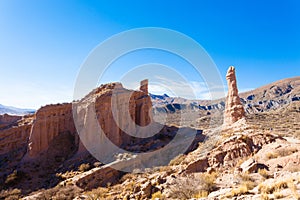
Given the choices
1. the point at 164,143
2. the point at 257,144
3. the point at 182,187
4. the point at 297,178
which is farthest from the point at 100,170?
the point at 297,178

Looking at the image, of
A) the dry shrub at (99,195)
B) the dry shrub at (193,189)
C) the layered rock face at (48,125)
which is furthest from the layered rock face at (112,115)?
the dry shrub at (193,189)

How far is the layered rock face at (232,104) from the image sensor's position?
21688 millimetres

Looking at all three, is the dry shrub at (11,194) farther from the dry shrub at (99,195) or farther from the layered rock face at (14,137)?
the layered rock face at (14,137)

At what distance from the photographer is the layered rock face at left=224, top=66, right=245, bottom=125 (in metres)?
21.7

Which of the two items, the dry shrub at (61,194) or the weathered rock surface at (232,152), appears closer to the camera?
the weathered rock surface at (232,152)

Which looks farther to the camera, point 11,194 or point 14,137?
point 14,137

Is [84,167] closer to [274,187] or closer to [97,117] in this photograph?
[97,117]

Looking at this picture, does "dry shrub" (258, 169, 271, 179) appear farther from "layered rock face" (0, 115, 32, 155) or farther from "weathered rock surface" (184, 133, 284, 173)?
"layered rock face" (0, 115, 32, 155)

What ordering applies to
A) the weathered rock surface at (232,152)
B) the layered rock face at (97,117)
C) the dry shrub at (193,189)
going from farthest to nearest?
the layered rock face at (97,117) < the weathered rock surface at (232,152) < the dry shrub at (193,189)

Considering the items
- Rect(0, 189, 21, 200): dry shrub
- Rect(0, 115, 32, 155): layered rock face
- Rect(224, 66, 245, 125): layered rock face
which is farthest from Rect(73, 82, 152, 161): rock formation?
Rect(224, 66, 245, 125): layered rock face

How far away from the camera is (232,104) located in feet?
73.5

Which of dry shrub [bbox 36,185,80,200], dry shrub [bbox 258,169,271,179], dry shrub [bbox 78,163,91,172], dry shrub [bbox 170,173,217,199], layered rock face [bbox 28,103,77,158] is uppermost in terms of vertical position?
layered rock face [bbox 28,103,77,158]

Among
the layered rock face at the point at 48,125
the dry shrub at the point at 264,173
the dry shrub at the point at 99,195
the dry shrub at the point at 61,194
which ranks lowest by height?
the dry shrub at the point at 61,194

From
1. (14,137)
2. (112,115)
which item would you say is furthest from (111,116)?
(14,137)
